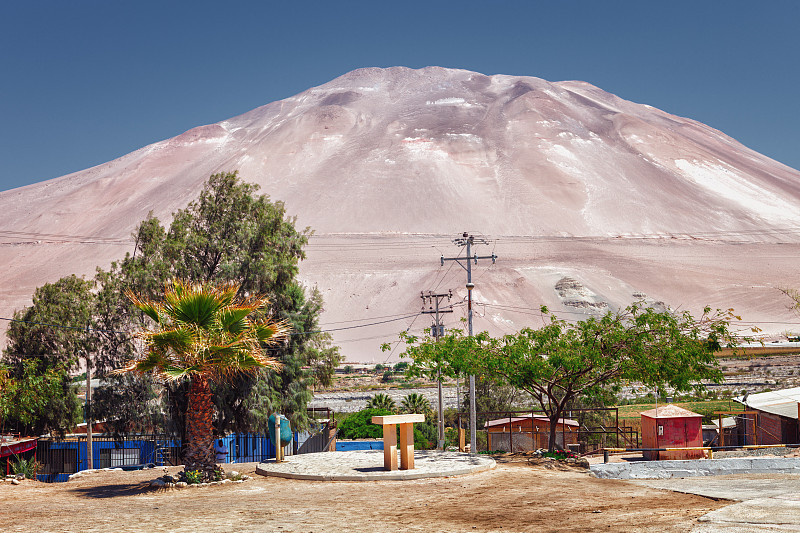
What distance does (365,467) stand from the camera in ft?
65.8

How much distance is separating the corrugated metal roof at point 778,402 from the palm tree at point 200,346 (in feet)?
63.5

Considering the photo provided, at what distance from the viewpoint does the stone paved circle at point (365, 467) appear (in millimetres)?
18281

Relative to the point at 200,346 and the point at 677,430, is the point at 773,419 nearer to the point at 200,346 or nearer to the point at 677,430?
the point at 677,430

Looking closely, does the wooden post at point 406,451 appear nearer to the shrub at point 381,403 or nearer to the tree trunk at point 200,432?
the tree trunk at point 200,432

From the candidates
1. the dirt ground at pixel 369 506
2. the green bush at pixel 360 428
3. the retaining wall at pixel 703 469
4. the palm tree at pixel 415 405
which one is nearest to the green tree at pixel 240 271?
the dirt ground at pixel 369 506

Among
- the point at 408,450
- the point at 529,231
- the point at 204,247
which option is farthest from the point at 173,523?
the point at 529,231

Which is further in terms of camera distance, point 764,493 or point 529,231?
point 529,231

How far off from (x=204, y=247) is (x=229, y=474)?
14895 mm

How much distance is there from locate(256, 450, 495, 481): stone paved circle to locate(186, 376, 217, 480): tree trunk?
6.64ft

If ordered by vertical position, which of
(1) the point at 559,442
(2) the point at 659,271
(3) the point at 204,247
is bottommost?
(1) the point at 559,442

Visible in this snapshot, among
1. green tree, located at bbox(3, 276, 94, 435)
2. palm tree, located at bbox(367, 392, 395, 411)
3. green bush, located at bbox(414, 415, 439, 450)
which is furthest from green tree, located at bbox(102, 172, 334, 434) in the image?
palm tree, located at bbox(367, 392, 395, 411)

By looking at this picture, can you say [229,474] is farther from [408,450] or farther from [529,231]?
[529,231]

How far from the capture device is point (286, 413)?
33.0 m

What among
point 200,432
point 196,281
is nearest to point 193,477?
point 200,432
